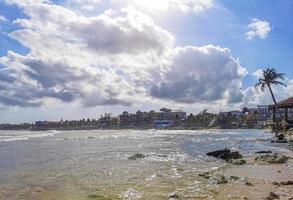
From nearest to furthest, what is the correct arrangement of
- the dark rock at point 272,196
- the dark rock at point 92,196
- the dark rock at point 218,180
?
the dark rock at point 272,196, the dark rock at point 92,196, the dark rock at point 218,180

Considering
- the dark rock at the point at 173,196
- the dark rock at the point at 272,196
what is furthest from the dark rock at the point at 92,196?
the dark rock at the point at 272,196

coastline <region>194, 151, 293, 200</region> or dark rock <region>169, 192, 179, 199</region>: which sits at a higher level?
coastline <region>194, 151, 293, 200</region>

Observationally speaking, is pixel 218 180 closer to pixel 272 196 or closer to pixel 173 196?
pixel 173 196

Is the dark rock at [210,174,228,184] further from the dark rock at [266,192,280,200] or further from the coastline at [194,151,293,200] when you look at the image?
the dark rock at [266,192,280,200]

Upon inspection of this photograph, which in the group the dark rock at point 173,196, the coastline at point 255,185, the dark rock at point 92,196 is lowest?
the dark rock at point 92,196

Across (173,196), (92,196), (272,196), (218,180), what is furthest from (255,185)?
(92,196)

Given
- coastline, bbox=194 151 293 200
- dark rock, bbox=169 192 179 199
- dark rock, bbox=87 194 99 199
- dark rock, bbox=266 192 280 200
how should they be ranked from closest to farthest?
dark rock, bbox=266 192 280 200, coastline, bbox=194 151 293 200, dark rock, bbox=169 192 179 199, dark rock, bbox=87 194 99 199

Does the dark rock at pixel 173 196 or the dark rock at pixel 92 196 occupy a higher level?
the dark rock at pixel 173 196

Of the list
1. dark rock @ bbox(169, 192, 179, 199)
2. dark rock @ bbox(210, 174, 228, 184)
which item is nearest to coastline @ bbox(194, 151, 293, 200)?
dark rock @ bbox(210, 174, 228, 184)

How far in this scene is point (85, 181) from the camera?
21.7 metres

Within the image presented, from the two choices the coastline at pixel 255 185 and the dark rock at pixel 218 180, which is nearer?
the coastline at pixel 255 185

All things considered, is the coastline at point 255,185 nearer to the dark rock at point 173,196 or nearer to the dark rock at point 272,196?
the dark rock at point 272,196

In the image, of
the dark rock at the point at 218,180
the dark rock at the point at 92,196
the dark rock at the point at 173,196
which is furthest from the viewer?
the dark rock at the point at 218,180

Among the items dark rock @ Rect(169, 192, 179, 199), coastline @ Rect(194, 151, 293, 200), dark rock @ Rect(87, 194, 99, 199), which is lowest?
dark rock @ Rect(87, 194, 99, 199)
